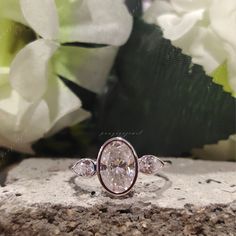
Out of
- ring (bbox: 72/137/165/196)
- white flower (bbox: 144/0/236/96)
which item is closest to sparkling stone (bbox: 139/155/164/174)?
ring (bbox: 72/137/165/196)

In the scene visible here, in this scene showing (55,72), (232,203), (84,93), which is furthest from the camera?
(84,93)

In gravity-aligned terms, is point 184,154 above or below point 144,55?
below

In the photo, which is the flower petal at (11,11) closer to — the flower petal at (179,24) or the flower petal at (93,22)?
the flower petal at (93,22)

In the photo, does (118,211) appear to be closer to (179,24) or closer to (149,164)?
(149,164)

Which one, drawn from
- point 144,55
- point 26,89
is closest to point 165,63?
point 144,55

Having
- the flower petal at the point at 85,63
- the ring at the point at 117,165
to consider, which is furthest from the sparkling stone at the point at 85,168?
the flower petal at the point at 85,63

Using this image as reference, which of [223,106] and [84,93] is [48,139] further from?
[223,106]

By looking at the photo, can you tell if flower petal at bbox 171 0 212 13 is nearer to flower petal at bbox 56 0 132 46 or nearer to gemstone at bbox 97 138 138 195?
flower petal at bbox 56 0 132 46

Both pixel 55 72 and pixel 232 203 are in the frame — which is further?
pixel 55 72
